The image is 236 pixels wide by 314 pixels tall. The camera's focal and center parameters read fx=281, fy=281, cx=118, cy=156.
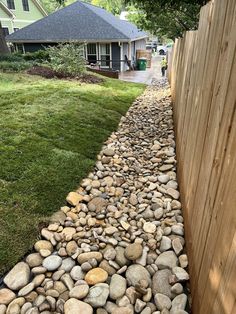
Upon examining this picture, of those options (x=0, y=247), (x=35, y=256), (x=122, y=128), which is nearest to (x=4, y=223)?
(x=0, y=247)

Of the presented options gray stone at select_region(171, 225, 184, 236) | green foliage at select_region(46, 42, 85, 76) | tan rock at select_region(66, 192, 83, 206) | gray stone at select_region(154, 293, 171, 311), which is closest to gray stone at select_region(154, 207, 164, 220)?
gray stone at select_region(171, 225, 184, 236)

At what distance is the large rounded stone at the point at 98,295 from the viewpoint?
7.10 ft

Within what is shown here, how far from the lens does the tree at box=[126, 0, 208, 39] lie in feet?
20.5

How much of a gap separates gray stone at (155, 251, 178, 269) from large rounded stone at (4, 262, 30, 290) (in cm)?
113

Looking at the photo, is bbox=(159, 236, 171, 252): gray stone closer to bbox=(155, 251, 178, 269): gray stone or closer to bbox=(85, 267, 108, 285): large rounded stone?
bbox=(155, 251, 178, 269): gray stone

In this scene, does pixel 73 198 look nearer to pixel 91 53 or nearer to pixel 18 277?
pixel 18 277

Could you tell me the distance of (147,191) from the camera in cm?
362

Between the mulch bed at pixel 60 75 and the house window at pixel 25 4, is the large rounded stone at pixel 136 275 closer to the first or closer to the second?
the mulch bed at pixel 60 75

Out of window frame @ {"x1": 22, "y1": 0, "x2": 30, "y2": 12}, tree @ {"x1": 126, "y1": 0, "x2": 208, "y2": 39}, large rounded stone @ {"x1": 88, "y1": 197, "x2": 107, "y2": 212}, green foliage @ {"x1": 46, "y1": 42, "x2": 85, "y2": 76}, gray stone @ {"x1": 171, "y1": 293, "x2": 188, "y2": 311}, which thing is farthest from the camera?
window frame @ {"x1": 22, "y1": 0, "x2": 30, "y2": 12}

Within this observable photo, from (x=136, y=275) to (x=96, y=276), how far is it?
340 mm

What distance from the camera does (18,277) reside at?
2338mm

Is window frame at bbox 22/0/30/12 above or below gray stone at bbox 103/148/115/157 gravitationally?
above

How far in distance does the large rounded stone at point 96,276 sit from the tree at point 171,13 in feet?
17.4

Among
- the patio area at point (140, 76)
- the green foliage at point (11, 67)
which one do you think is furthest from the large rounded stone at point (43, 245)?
the patio area at point (140, 76)
